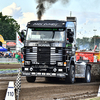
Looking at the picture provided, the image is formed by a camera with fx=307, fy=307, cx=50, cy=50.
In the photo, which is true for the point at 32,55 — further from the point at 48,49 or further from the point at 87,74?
the point at 87,74

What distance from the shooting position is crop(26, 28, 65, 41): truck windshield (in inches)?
653

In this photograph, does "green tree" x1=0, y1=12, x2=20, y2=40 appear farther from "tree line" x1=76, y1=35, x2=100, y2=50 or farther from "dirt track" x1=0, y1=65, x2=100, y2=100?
"dirt track" x1=0, y1=65, x2=100, y2=100

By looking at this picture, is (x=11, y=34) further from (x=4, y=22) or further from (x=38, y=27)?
(x=38, y=27)

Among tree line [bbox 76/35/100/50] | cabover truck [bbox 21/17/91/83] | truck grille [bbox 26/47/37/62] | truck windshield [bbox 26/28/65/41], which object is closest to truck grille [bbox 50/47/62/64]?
cabover truck [bbox 21/17/91/83]

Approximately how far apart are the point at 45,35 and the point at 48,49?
865 millimetres

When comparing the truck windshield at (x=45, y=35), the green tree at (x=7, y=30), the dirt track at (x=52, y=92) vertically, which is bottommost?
the dirt track at (x=52, y=92)

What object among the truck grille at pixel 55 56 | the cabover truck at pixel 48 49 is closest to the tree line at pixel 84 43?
the cabover truck at pixel 48 49

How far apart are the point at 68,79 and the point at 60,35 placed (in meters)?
2.54

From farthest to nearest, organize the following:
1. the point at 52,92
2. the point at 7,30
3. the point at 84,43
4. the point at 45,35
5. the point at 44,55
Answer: the point at 7,30 → the point at 84,43 → the point at 45,35 → the point at 44,55 → the point at 52,92

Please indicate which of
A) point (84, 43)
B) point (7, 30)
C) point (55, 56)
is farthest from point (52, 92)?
point (7, 30)

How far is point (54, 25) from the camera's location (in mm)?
16891

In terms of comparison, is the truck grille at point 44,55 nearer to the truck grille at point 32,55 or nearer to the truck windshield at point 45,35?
the truck grille at point 32,55

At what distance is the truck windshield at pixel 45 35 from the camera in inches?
653

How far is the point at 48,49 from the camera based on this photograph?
16344 millimetres
